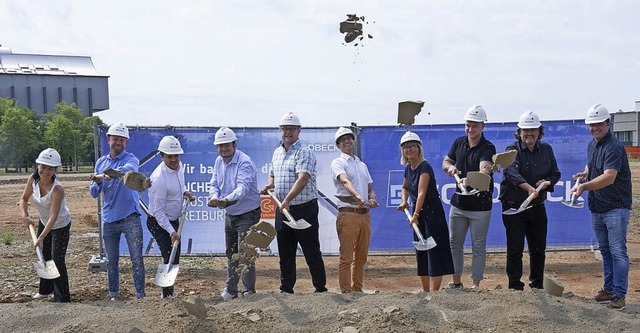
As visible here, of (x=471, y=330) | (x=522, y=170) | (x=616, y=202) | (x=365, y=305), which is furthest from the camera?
(x=522, y=170)

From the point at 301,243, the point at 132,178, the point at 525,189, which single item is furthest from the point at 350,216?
the point at 132,178

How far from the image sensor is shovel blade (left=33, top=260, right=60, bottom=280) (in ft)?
19.1

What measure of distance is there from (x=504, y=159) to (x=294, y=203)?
206 cm

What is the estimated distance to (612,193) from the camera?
554 cm

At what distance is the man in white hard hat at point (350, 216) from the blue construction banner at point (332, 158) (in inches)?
82.2

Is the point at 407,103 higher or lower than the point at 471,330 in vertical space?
higher

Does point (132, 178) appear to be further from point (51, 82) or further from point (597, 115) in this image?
point (51, 82)

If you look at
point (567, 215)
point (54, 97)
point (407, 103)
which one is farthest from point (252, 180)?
point (54, 97)

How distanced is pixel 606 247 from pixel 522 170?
106 cm

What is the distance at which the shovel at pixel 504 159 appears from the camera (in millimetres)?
5664

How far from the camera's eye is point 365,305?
513cm

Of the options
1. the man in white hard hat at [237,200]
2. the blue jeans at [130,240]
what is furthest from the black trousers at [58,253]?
the man in white hard hat at [237,200]

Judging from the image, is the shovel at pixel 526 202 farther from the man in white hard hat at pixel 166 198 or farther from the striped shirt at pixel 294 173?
the man in white hard hat at pixel 166 198

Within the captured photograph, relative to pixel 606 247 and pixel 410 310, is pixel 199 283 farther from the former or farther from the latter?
pixel 606 247
